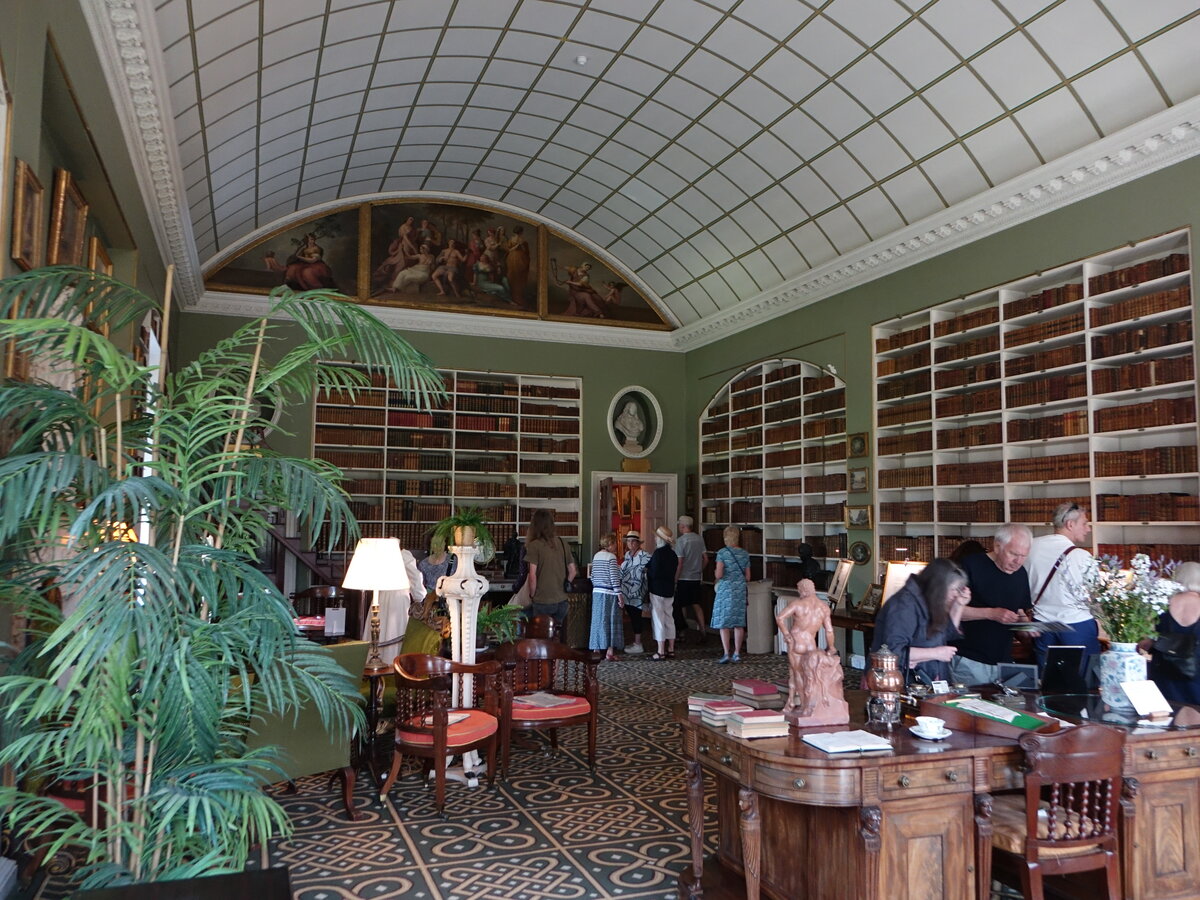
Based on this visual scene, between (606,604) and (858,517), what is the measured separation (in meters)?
3.20

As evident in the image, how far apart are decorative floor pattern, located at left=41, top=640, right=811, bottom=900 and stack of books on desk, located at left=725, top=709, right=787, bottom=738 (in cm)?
102

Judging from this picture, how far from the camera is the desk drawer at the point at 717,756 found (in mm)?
3498

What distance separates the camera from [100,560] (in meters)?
2.47

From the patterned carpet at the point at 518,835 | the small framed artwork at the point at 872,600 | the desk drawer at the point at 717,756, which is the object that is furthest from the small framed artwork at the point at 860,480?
the desk drawer at the point at 717,756

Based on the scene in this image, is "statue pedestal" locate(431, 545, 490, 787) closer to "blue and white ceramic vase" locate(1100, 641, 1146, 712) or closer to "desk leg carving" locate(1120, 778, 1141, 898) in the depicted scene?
"blue and white ceramic vase" locate(1100, 641, 1146, 712)

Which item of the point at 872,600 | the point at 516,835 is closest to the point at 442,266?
the point at 872,600

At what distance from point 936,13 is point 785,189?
3.33 meters

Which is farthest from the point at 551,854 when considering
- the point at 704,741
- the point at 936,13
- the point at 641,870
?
the point at 936,13

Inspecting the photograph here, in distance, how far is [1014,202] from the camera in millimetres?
8484

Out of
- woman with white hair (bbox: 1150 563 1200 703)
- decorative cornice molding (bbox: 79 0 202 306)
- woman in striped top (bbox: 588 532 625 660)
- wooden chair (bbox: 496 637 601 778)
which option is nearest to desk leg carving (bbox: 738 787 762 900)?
woman with white hair (bbox: 1150 563 1200 703)

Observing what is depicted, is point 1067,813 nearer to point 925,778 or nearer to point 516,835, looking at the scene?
point 925,778

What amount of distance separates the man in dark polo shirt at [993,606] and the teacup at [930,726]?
132cm

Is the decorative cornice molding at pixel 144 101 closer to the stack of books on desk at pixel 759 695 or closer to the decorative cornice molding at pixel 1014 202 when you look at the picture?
the stack of books on desk at pixel 759 695

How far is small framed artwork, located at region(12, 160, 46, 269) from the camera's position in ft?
11.4
